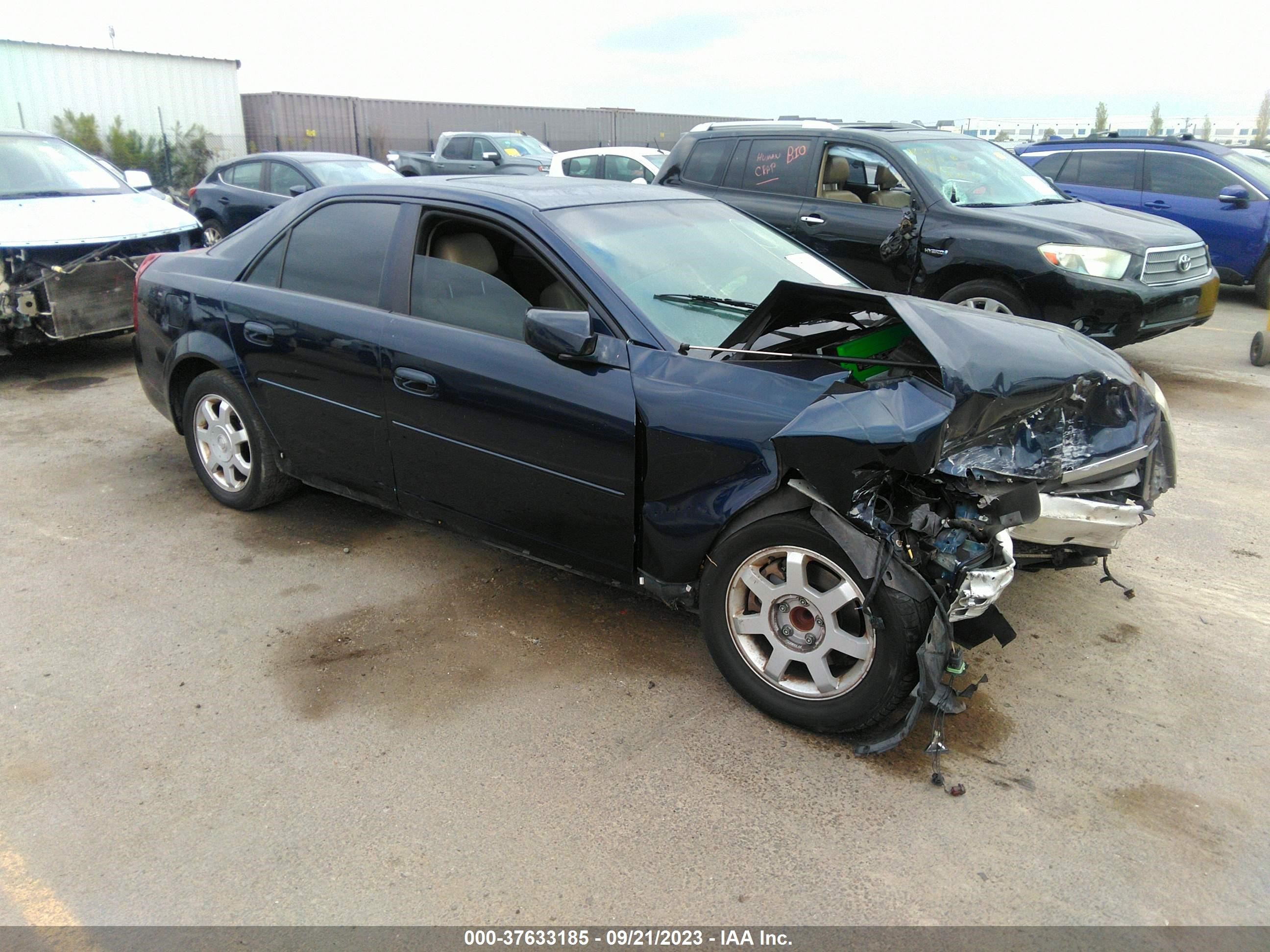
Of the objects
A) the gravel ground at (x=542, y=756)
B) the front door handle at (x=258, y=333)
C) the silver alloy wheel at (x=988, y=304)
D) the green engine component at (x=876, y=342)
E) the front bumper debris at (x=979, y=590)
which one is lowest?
the gravel ground at (x=542, y=756)

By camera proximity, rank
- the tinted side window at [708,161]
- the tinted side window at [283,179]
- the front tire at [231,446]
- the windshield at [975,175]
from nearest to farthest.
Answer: the front tire at [231,446], the windshield at [975,175], the tinted side window at [708,161], the tinted side window at [283,179]

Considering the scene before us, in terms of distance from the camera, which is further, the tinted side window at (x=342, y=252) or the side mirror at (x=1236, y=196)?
the side mirror at (x=1236, y=196)

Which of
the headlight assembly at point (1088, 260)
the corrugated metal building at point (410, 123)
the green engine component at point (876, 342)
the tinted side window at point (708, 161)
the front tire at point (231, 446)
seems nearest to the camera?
the green engine component at point (876, 342)

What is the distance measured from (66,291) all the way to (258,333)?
378 centimetres

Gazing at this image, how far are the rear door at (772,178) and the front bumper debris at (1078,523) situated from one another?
195 inches

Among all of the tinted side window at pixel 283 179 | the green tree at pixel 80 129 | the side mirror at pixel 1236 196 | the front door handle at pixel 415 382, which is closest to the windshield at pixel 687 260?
the front door handle at pixel 415 382

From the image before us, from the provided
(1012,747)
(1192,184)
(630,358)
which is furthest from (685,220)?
(1192,184)

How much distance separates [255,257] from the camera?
174 inches

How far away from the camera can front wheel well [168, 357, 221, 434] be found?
4.71 meters

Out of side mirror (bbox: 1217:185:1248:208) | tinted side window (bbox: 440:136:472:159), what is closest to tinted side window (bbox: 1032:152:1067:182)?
side mirror (bbox: 1217:185:1248:208)

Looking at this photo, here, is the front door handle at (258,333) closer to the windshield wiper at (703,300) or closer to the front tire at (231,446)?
the front tire at (231,446)

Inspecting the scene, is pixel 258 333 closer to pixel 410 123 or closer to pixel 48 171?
pixel 48 171

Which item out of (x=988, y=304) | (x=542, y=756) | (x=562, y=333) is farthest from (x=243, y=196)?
(x=542, y=756)

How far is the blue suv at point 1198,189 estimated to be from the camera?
1000cm
